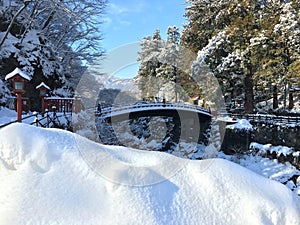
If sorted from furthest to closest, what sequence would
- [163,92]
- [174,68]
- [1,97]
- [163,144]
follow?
1. [163,92]
2. [174,68]
3. [163,144]
4. [1,97]

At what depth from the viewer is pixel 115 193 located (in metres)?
2.48

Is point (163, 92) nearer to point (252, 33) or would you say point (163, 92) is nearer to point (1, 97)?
point (252, 33)

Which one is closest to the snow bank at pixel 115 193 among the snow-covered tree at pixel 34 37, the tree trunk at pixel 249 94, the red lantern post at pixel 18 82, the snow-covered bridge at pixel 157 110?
the red lantern post at pixel 18 82

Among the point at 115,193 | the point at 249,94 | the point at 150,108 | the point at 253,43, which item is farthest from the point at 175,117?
the point at 115,193

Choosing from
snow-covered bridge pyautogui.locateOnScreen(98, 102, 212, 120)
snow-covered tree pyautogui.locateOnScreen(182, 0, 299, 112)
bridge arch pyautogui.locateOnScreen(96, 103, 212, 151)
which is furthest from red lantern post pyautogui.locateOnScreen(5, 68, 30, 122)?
snow-covered tree pyautogui.locateOnScreen(182, 0, 299, 112)

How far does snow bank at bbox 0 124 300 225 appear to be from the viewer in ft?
7.60

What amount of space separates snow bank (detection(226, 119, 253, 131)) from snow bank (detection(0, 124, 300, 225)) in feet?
51.5

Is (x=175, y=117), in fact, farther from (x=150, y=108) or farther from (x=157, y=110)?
(x=150, y=108)

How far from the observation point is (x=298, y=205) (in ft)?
8.57

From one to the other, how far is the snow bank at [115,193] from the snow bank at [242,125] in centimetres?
1570

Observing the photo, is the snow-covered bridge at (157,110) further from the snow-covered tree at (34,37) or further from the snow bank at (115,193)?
the snow bank at (115,193)

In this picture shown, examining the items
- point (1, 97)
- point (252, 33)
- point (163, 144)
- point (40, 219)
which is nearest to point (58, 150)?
point (40, 219)

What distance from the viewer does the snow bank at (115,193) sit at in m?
2.32

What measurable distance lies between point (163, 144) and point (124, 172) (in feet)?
58.9
